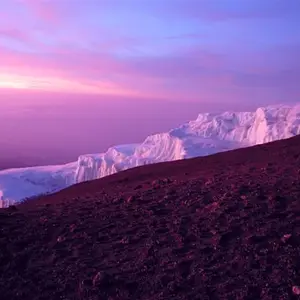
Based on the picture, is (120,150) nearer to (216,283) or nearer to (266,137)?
(266,137)

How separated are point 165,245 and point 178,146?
4918 centimetres

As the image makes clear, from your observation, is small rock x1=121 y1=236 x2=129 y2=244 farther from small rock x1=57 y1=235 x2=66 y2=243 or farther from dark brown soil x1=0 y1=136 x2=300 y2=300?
small rock x1=57 y1=235 x2=66 y2=243

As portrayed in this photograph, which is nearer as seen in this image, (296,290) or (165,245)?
(296,290)

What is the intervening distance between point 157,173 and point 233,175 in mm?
6137

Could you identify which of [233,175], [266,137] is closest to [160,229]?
[233,175]

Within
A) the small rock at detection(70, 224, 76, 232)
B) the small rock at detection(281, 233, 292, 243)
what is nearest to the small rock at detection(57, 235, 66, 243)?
the small rock at detection(70, 224, 76, 232)

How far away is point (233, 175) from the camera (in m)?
11.5

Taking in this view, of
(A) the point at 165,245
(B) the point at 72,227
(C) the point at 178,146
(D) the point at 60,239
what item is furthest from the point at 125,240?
(C) the point at 178,146

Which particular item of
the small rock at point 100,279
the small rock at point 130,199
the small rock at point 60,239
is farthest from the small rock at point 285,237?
the small rock at point 130,199

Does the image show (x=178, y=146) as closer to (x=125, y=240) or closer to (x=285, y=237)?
(x=125, y=240)

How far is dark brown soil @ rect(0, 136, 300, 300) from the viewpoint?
6105 millimetres

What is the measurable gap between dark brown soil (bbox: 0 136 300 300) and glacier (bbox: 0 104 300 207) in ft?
132

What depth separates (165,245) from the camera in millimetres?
7277

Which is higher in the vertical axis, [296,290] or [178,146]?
[296,290]
